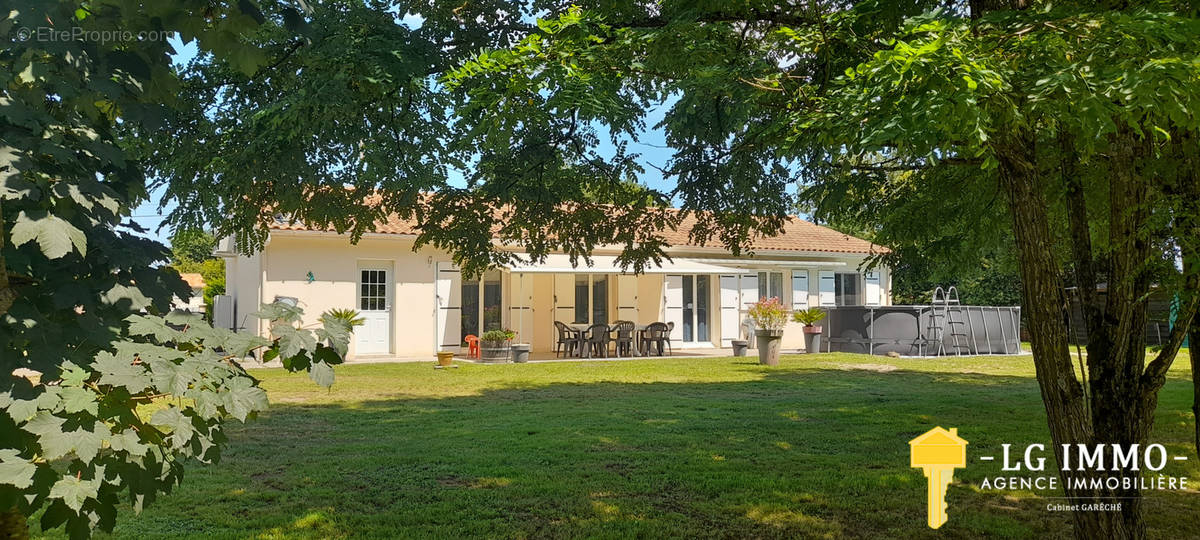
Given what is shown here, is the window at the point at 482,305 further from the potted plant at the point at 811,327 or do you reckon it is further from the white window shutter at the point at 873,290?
the white window shutter at the point at 873,290

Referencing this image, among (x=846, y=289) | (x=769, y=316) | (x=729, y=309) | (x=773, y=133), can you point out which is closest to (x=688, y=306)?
(x=729, y=309)

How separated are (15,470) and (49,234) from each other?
0.72 meters

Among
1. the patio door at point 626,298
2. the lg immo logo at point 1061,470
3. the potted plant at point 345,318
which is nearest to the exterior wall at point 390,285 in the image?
the patio door at point 626,298

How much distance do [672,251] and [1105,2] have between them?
2005 cm

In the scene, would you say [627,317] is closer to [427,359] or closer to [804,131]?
[427,359]

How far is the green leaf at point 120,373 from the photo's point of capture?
2.58m

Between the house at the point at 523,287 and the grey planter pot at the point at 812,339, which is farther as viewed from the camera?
the grey planter pot at the point at 812,339

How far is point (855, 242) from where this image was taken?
2775 centimetres

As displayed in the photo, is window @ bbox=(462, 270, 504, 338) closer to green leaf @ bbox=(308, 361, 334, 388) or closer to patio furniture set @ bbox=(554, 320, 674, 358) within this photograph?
patio furniture set @ bbox=(554, 320, 674, 358)

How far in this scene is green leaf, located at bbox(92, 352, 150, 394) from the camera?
2580 millimetres

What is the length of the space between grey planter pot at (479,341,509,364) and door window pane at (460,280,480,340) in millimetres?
3218

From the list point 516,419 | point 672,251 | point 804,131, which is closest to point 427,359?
point 672,251

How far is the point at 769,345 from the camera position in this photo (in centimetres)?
1817

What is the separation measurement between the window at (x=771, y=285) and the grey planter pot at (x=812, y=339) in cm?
306
